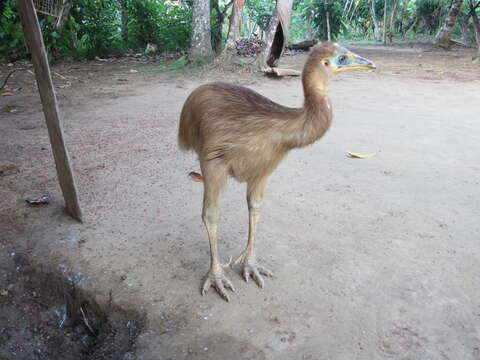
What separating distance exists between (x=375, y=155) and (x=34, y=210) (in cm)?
352

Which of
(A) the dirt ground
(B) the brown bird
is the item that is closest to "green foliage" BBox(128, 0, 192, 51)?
(A) the dirt ground

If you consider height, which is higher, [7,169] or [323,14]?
[323,14]

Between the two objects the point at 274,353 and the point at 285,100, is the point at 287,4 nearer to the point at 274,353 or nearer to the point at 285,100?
the point at 285,100

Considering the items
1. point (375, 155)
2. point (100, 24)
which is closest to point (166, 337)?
point (375, 155)

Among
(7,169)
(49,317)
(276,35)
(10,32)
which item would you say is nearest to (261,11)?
(276,35)

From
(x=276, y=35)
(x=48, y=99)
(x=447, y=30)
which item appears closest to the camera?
(x=48, y=99)

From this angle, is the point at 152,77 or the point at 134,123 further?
the point at 152,77

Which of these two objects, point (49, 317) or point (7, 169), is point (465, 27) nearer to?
point (7, 169)

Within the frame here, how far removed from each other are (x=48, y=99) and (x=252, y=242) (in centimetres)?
181

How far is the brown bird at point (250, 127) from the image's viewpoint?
209 cm

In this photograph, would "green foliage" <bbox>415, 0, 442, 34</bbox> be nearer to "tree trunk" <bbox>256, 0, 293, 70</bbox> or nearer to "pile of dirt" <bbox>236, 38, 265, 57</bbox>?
"pile of dirt" <bbox>236, 38, 265, 57</bbox>

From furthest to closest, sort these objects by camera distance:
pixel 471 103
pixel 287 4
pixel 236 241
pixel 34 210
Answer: pixel 287 4
pixel 471 103
pixel 34 210
pixel 236 241

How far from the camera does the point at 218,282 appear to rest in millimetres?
2525

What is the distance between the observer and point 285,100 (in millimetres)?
6855
